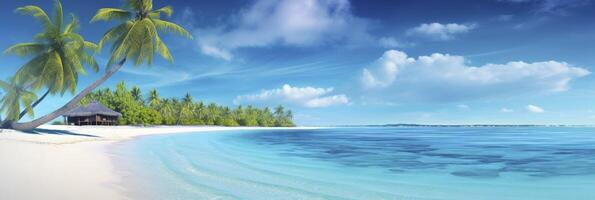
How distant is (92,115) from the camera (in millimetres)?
42625

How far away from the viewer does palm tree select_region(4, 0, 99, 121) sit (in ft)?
61.0

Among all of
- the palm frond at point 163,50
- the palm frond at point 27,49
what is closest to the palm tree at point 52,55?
the palm frond at point 27,49

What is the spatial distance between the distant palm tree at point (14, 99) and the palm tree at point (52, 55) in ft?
1.22

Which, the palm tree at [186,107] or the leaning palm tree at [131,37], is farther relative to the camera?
the palm tree at [186,107]

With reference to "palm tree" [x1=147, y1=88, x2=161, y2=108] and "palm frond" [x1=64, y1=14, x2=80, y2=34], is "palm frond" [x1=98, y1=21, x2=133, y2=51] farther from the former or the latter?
"palm tree" [x1=147, y1=88, x2=161, y2=108]

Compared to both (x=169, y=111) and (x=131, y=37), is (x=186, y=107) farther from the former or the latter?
(x=131, y=37)

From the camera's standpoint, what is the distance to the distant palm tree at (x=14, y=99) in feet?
64.5

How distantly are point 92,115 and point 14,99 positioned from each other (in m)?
24.2

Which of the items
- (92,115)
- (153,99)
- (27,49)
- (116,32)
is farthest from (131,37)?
(153,99)

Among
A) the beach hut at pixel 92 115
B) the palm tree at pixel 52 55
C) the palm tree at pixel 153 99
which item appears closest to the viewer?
the palm tree at pixel 52 55

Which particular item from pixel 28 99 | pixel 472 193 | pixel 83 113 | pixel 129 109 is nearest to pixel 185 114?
pixel 129 109

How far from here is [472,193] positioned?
6.23m

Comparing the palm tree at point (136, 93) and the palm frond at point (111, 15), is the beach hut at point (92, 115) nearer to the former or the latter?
the palm tree at point (136, 93)

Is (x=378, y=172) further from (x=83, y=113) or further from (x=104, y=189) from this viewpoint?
(x=83, y=113)
